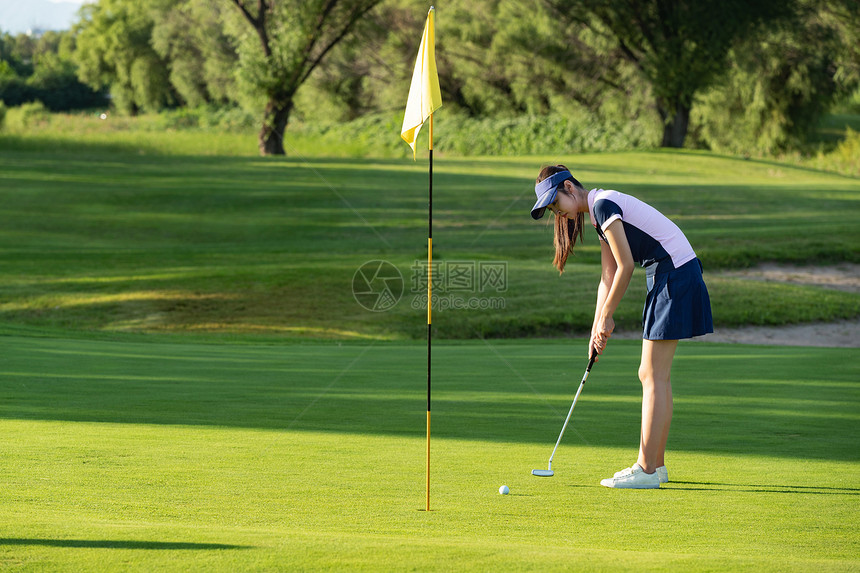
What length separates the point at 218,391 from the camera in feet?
25.2

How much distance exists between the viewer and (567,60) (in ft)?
138

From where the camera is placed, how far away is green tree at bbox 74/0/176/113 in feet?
234

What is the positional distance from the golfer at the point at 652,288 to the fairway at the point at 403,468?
1.00 ft

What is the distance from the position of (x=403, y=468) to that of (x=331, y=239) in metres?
16.8

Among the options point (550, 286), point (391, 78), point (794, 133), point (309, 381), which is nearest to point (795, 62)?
point (794, 133)

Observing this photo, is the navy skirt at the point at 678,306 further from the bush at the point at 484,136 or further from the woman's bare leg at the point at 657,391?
the bush at the point at 484,136

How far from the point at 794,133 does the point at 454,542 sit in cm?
4483

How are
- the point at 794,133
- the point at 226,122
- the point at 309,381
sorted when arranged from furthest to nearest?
the point at 226,122 → the point at 794,133 → the point at 309,381

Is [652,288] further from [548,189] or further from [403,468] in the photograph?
[403,468]

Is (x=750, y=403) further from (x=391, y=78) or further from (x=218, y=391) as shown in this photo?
(x=391, y=78)

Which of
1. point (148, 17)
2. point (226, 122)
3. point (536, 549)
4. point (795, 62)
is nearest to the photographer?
point (536, 549)

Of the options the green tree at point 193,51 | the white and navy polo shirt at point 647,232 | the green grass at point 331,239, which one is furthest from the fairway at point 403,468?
the green tree at point 193,51

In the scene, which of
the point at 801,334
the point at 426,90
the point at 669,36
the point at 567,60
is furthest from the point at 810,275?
the point at 567,60

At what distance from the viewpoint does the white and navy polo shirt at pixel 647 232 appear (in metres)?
4.75
